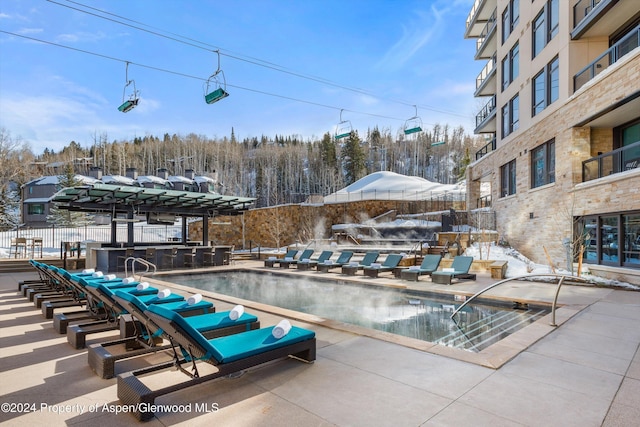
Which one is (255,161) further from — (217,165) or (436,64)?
(436,64)

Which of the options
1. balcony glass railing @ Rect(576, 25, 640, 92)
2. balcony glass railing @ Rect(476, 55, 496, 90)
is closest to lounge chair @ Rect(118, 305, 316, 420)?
balcony glass railing @ Rect(576, 25, 640, 92)

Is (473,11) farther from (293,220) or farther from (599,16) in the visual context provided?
(293,220)

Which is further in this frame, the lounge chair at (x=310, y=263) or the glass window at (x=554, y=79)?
the lounge chair at (x=310, y=263)

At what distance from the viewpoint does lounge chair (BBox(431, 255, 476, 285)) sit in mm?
10508

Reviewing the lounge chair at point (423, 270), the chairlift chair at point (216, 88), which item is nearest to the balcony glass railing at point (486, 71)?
the lounge chair at point (423, 270)

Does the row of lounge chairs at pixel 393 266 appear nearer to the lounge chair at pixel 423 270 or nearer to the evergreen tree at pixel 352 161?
the lounge chair at pixel 423 270

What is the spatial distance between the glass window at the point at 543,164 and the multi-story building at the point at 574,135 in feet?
0.13

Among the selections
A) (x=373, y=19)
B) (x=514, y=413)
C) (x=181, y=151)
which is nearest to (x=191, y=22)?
(x=373, y=19)

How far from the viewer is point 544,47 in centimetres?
1472

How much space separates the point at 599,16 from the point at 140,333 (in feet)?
47.9

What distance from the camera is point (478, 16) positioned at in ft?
76.9

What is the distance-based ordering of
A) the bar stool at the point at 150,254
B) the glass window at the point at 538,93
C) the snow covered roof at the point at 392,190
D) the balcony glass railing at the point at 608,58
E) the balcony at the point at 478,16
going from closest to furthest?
1. the balcony glass railing at the point at 608,58
2. the bar stool at the point at 150,254
3. the glass window at the point at 538,93
4. the balcony at the point at 478,16
5. the snow covered roof at the point at 392,190

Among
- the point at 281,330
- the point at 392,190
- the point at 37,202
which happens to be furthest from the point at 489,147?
the point at 37,202

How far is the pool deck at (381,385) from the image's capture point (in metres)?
2.92
